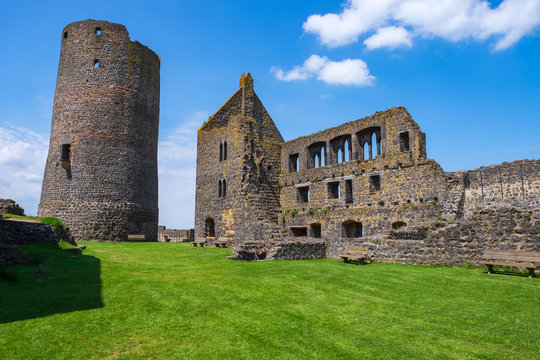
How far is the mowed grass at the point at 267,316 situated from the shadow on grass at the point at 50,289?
4 cm

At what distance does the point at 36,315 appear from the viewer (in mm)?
6953

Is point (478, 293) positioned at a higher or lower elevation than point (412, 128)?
lower

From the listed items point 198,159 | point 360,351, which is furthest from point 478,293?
point 198,159

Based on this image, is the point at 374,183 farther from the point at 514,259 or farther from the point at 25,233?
the point at 25,233

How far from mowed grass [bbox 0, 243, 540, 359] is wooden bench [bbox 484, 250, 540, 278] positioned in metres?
0.50

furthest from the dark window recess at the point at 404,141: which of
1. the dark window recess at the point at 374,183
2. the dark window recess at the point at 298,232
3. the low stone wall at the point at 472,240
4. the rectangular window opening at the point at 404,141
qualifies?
the dark window recess at the point at 298,232

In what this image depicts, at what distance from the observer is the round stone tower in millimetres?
28859

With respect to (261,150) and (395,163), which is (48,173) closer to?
(261,150)

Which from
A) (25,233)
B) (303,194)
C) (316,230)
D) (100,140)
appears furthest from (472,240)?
(100,140)

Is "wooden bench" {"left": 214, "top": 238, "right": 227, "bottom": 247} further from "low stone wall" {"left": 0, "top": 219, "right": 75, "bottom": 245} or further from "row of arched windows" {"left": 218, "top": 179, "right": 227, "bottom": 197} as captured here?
"low stone wall" {"left": 0, "top": 219, "right": 75, "bottom": 245}

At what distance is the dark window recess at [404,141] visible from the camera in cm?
2125

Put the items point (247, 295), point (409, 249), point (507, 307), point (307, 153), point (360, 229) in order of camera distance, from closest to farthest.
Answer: point (507, 307), point (247, 295), point (409, 249), point (360, 229), point (307, 153)

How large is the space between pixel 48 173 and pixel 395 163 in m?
25.6

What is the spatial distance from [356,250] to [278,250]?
324 centimetres
